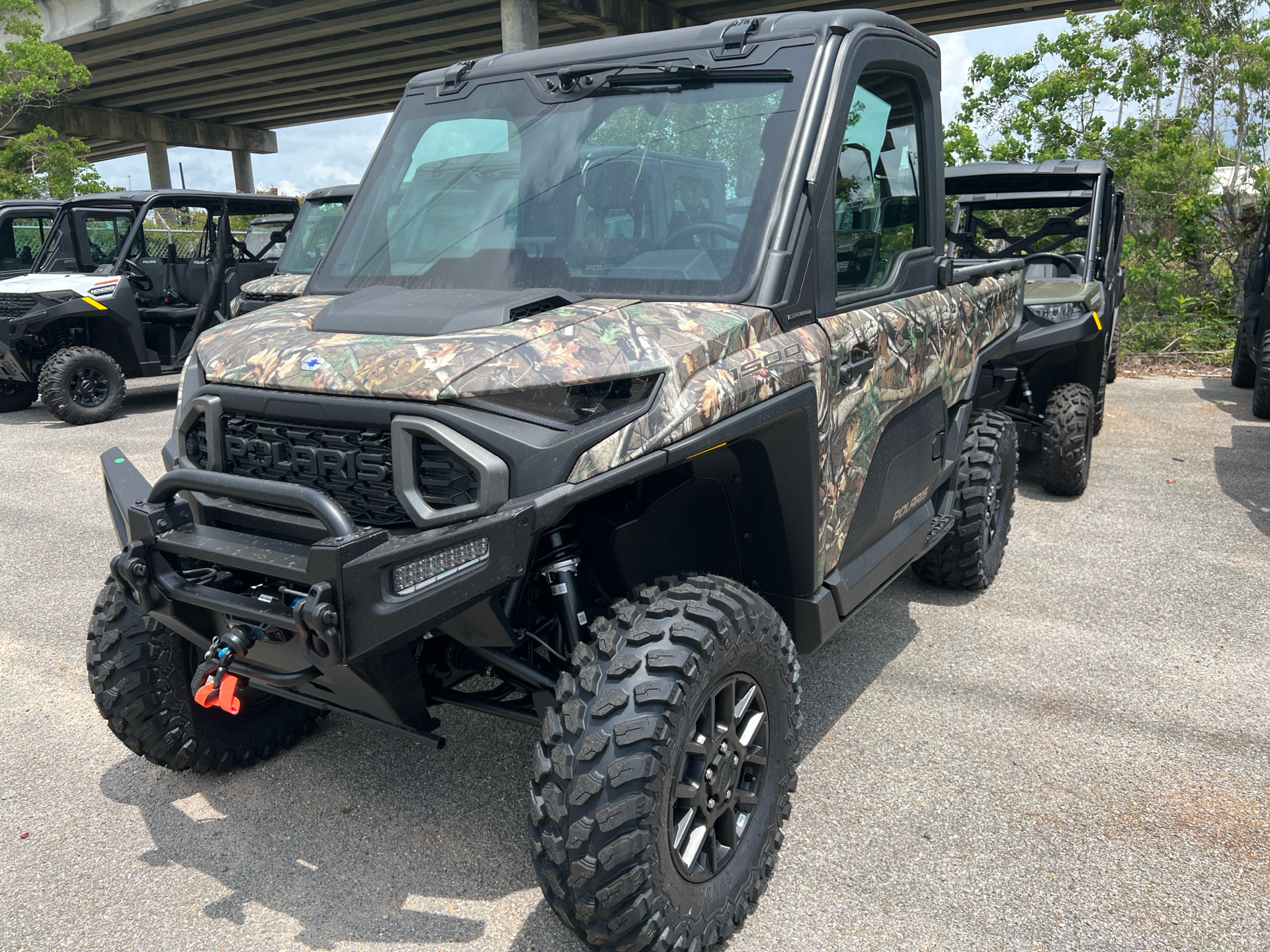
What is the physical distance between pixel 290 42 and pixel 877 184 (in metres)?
24.8

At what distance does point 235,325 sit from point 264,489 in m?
0.79

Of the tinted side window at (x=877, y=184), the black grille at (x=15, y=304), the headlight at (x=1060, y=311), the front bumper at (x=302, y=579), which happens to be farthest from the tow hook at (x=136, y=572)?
the black grille at (x=15, y=304)

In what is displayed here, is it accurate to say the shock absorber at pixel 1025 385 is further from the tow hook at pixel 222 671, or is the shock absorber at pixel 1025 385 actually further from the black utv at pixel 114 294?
the black utv at pixel 114 294

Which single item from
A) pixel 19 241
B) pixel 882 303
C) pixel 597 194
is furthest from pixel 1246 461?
pixel 19 241

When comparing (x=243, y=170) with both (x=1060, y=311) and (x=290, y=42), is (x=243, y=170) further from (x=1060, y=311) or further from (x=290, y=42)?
(x=1060, y=311)

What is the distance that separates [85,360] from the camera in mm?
10062

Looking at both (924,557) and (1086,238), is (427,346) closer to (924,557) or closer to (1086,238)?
(924,557)

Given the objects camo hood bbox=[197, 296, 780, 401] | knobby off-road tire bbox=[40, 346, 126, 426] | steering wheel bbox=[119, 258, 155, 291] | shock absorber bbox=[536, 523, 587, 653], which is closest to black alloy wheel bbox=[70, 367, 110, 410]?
knobby off-road tire bbox=[40, 346, 126, 426]

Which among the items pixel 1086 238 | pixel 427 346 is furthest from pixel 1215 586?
pixel 427 346

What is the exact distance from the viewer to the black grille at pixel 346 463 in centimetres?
218

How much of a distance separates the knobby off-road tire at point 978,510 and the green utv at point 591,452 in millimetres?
1055

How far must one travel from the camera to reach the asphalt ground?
2.58m

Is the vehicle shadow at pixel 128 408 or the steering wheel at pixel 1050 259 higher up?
the steering wheel at pixel 1050 259

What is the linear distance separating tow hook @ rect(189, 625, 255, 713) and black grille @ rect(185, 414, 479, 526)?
0.38 metres
